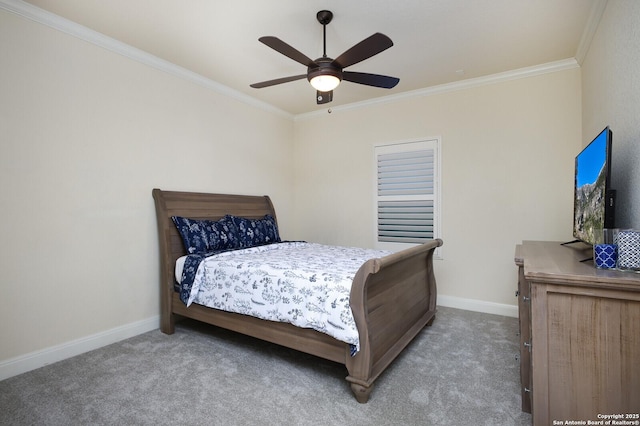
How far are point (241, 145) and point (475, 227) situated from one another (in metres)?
3.03

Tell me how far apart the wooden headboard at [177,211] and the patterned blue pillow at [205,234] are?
0.09 metres

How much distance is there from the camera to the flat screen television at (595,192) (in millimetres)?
→ 1586

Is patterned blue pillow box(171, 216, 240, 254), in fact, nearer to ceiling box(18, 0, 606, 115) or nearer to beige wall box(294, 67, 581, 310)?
ceiling box(18, 0, 606, 115)

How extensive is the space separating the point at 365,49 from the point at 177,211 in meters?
2.34

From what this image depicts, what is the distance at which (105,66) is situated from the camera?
2859 mm

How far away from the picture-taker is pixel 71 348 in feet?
8.49

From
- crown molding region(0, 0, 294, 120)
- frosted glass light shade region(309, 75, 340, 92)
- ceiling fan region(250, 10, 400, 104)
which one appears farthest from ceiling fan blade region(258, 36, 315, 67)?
crown molding region(0, 0, 294, 120)

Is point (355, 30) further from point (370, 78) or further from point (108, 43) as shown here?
point (108, 43)

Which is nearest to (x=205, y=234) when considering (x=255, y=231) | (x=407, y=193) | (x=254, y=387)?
(x=255, y=231)

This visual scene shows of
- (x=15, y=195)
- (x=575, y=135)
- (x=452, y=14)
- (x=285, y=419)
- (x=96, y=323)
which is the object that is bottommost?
(x=285, y=419)

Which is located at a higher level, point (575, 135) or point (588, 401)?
point (575, 135)

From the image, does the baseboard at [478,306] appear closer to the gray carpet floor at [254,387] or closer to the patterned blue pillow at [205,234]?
the gray carpet floor at [254,387]

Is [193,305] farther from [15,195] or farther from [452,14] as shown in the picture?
[452,14]

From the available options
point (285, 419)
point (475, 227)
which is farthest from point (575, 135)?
point (285, 419)
